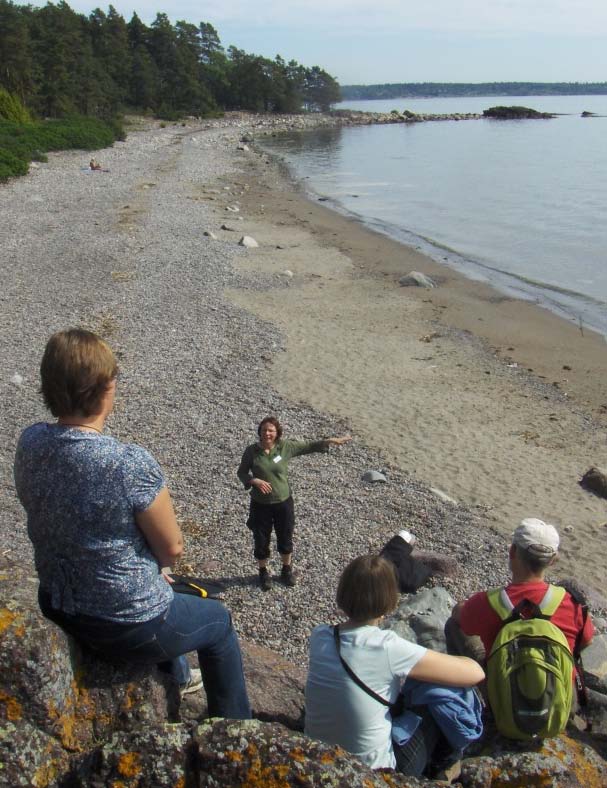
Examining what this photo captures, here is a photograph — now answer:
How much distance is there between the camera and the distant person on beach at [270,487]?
6.14 metres

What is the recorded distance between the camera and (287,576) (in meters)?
6.39

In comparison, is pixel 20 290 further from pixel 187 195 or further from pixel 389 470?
pixel 187 195

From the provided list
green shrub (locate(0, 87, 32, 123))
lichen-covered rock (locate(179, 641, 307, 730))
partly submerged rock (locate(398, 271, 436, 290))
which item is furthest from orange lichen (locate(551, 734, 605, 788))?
green shrub (locate(0, 87, 32, 123))

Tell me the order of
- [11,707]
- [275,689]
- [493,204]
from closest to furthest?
[11,707] < [275,689] < [493,204]

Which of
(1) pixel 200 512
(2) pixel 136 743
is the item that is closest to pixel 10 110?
(1) pixel 200 512

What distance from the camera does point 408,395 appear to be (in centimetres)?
1128

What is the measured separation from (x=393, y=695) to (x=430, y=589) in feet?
9.19

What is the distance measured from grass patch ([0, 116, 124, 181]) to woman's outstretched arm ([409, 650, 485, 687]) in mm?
30404

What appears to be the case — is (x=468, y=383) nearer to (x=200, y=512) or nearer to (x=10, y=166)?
(x=200, y=512)

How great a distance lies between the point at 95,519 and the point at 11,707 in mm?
684

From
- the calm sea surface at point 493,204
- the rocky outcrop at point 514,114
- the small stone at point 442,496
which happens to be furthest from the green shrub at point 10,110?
the rocky outcrop at point 514,114

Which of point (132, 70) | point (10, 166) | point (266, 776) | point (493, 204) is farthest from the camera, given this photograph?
point (132, 70)

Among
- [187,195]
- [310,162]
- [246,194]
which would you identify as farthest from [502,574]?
[310,162]

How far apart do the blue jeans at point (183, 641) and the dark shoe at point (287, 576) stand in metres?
2.96
